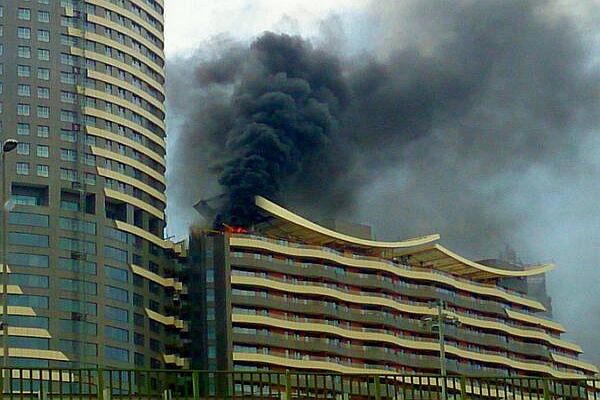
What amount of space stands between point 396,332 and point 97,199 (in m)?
40.5

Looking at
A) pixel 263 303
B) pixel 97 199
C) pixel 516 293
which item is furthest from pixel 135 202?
pixel 516 293

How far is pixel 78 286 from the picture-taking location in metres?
145

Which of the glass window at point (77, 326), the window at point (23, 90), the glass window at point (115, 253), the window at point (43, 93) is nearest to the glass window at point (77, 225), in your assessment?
the glass window at point (115, 253)

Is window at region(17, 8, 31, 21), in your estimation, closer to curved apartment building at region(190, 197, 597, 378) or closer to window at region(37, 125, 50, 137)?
window at region(37, 125, 50, 137)

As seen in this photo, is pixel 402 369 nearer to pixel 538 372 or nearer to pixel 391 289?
pixel 391 289

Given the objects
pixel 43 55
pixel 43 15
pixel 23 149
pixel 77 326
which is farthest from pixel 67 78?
pixel 77 326

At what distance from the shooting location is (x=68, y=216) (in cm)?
14762

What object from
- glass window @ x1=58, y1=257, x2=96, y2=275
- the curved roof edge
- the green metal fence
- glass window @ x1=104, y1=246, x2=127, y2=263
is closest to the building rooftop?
the curved roof edge

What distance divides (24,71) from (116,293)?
995 inches

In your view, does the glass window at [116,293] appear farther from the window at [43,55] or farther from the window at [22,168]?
the window at [43,55]

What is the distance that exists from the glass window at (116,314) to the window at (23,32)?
30215 mm

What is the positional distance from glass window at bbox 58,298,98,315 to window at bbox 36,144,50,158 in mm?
15548

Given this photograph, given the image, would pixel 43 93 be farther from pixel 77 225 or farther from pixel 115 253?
pixel 115 253

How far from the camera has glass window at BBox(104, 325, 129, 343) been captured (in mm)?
146125
